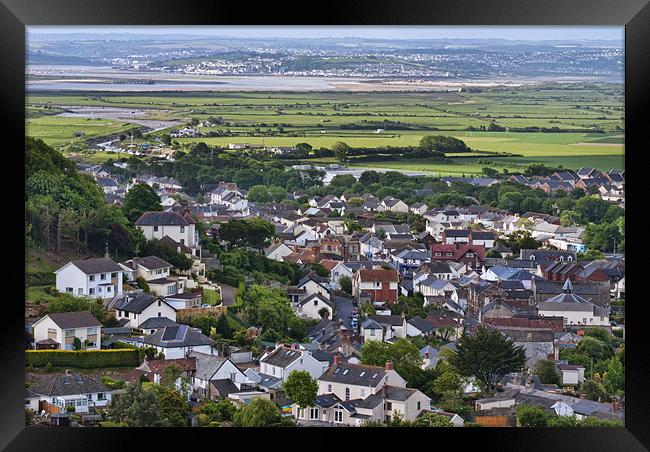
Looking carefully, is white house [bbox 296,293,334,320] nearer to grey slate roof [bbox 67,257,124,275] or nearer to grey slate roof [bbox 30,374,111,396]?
grey slate roof [bbox 67,257,124,275]

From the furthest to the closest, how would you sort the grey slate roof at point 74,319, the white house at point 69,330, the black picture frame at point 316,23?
1. the grey slate roof at point 74,319
2. the white house at point 69,330
3. the black picture frame at point 316,23

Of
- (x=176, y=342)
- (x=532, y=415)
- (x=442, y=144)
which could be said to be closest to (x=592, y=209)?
(x=442, y=144)

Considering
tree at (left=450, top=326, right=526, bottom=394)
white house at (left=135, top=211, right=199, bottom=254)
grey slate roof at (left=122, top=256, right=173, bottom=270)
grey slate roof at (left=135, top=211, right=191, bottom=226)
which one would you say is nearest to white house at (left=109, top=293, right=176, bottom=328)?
grey slate roof at (left=122, top=256, right=173, bottom=270)

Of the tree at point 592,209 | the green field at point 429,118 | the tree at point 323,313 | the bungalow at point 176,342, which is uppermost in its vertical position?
the green field at point 429,118

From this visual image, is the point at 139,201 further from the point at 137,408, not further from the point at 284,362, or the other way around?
the point at 137,408

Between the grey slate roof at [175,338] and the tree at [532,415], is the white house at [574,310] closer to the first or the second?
the tree at [532,415]

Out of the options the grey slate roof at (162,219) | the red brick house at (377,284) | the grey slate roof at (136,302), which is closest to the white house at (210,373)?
the grey slate roof at (136,302)

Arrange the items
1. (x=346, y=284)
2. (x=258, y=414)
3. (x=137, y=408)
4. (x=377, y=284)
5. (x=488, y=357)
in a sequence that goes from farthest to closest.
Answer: (x=377, y=284) → (x=346, y=284) → (x=488, y=357) → (x=137, y=408) → (x=258, y=414)
